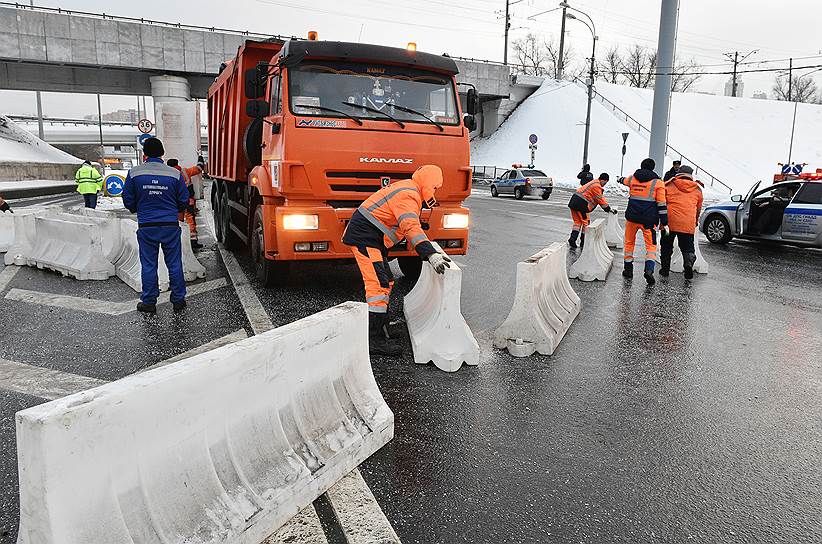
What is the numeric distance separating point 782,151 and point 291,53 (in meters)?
52.5

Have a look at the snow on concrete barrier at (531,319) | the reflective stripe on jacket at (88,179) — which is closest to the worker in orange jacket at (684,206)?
the snow on concrete barrier at (531,319)

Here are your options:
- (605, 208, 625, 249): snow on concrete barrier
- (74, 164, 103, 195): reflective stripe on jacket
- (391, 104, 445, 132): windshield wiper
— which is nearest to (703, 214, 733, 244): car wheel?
(605, 208, 625, 249): snow on concrete barrier

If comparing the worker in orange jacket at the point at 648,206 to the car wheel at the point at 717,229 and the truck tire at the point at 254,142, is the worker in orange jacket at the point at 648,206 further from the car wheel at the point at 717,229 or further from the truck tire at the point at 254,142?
the car wheel at the point at 717,229

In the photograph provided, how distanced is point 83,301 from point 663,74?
20.8 m

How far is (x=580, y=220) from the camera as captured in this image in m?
12.1

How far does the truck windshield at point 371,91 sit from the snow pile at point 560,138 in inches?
1354

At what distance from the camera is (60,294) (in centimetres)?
748

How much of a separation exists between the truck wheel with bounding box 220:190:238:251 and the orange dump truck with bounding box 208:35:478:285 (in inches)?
114

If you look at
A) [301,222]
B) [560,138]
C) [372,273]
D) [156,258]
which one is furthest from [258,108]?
[560,138]

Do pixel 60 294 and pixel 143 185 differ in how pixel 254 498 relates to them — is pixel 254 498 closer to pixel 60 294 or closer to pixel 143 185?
pixel 143 185

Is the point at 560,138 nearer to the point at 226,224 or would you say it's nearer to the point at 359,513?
the point at 226,224

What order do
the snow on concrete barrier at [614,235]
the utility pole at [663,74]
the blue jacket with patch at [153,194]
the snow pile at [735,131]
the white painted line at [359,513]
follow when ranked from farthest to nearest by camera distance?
the snow pile at [735,131] < the utility pole at [663,74] < the snow on concrete barrier at [614,235] < the blue jacket with patch at [153,194] < the white painted line at [359,513]

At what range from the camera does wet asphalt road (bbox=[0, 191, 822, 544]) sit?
2.92 meters

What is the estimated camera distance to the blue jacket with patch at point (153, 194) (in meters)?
6.48
